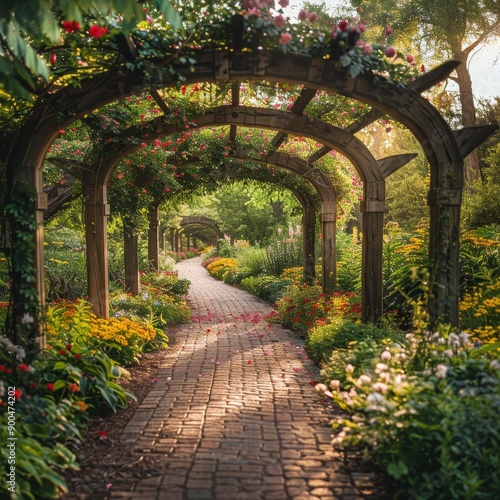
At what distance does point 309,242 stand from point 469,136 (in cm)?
637

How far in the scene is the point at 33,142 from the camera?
4.47 metres

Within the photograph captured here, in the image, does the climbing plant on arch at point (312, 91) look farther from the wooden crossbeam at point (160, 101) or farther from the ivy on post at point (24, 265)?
the wooden crossbeam at point (160, 101)

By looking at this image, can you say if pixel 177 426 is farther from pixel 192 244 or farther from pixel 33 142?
pixel 192 244

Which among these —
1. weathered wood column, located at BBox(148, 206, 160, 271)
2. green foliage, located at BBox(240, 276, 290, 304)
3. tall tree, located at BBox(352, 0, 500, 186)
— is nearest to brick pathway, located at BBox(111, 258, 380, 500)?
green foliage, located at BBox(240, 276, 290, 304)

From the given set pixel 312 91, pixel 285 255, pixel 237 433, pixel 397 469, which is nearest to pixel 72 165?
pixel 312 91

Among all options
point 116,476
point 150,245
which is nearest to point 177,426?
point 116,476

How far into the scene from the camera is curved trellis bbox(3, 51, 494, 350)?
4.30 metres

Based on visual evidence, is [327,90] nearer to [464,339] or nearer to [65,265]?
[464,339]

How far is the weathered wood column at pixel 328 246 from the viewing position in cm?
925

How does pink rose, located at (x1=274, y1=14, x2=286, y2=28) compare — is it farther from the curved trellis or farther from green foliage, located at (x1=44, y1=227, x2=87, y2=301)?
green foliage, located at (x1=44, y1=227, x2=87, y2=301)

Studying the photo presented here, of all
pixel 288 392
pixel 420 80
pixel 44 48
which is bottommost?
pixel 288 392

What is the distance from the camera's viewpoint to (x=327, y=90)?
4.55 meters

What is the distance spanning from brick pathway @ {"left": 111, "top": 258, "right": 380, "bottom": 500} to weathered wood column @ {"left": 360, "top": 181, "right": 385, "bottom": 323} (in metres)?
1.09

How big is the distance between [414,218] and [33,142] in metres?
18.1
